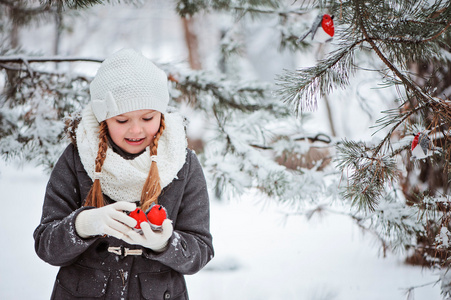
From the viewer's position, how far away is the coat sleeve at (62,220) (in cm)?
108

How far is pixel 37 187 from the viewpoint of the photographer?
5.02m

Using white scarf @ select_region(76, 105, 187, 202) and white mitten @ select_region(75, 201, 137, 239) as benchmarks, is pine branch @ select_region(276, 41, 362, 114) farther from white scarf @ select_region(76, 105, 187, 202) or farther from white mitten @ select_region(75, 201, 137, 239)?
white mitten @ select_region(75, 201, 137, 239)

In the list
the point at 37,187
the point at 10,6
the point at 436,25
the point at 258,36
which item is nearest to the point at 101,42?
the point at 258,36

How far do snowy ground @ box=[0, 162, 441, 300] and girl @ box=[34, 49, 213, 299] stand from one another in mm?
1118

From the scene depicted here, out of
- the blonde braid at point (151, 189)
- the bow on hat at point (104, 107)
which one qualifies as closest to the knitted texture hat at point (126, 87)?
the bow on hat at point (104, 107)

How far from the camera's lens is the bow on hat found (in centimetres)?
115

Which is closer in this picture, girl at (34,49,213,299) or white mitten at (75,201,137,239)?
white mitten at (75,201,137,239)

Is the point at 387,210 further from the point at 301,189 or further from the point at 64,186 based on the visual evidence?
the point at 64,186

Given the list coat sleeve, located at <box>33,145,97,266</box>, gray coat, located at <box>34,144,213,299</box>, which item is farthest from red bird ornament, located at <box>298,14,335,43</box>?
coat sleeve, located at <box>33,145,97,266</box>

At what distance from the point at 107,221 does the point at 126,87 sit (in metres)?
0.38

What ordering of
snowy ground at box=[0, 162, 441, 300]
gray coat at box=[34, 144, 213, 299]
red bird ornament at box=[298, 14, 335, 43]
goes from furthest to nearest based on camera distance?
snowy ground at box=[0, 162, 441, 300] → red bird ornament at box=[298, 14, 335, 43] → gray coat at box=[34, 144, 213, 299]

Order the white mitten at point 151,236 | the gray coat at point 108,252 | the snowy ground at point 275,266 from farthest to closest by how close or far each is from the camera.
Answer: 1. the snowy ground at point 275,266
2. the gray coat at point 108,252
3. the white mitten at point 151,236

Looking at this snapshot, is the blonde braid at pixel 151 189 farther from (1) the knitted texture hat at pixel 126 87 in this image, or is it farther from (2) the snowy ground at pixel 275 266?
(2) the snowy ground at pixel 275 266

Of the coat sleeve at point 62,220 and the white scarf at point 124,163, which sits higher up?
the white scarf at point 124,163
